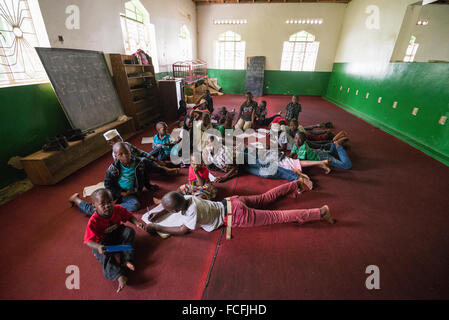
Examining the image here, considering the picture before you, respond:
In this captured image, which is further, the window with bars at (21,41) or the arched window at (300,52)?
the arched window at (300,52)

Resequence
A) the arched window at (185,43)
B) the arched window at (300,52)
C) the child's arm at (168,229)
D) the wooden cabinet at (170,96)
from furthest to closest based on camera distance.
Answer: the arched window at (300,52) → the arched window at (185,43) → the wooden cabinet at (170,96) → the child's arm at (168,229)

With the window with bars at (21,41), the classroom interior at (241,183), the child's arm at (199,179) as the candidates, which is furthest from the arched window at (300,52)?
the child's arm at (199,179)

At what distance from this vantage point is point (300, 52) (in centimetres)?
989

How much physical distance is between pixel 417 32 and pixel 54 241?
8.36 metres

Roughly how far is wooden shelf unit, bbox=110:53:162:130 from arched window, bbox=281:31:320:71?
727 centimetres

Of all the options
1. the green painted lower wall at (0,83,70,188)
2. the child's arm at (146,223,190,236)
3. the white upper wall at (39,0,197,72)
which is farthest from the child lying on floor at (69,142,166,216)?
the white upper wall at (39,0,197,72)

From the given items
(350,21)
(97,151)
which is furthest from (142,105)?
(350,21)

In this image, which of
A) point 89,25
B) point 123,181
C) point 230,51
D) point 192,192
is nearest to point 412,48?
point 230,51

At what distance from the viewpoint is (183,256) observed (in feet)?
5.97

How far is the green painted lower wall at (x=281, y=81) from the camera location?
10.2 meters

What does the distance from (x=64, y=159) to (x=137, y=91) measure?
291cm

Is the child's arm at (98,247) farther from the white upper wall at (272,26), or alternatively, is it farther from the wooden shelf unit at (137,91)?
the white upper wall at (272,26)

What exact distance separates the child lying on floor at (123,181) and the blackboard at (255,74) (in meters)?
9.10
